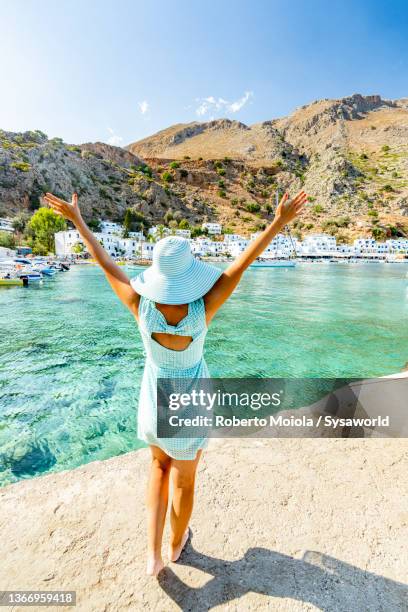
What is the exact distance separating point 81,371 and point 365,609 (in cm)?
658

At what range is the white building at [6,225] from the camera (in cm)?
5276

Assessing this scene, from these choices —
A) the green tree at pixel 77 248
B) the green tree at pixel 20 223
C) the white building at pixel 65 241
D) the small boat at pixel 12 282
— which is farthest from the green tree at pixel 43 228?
the small boat at pixel 12 282

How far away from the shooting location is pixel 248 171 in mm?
128500

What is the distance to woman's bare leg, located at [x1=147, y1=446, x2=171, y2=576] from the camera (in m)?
1.59

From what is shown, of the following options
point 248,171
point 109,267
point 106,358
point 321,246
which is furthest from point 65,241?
point 248,171

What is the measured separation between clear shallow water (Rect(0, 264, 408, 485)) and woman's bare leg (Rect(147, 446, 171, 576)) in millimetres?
2579

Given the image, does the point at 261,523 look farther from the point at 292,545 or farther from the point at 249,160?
the point at 249,160

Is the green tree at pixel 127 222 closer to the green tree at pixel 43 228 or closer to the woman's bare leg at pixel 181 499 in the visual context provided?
the green tree at pixel 43 228

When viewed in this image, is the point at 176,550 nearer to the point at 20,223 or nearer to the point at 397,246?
the point at 20,223

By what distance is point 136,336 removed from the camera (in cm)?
1042

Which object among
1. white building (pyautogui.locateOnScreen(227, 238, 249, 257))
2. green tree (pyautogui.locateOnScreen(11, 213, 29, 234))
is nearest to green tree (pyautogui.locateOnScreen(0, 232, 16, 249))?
green tree (pyautogui.locateOnScreen(11, 213, 29, 234))

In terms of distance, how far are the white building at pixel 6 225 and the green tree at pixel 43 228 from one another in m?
3.41

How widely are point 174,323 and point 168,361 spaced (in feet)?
0.66

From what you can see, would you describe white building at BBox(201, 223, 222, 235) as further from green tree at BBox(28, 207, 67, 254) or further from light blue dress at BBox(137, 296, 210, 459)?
light blue dress at BBox(137, 296, 210, 459)
